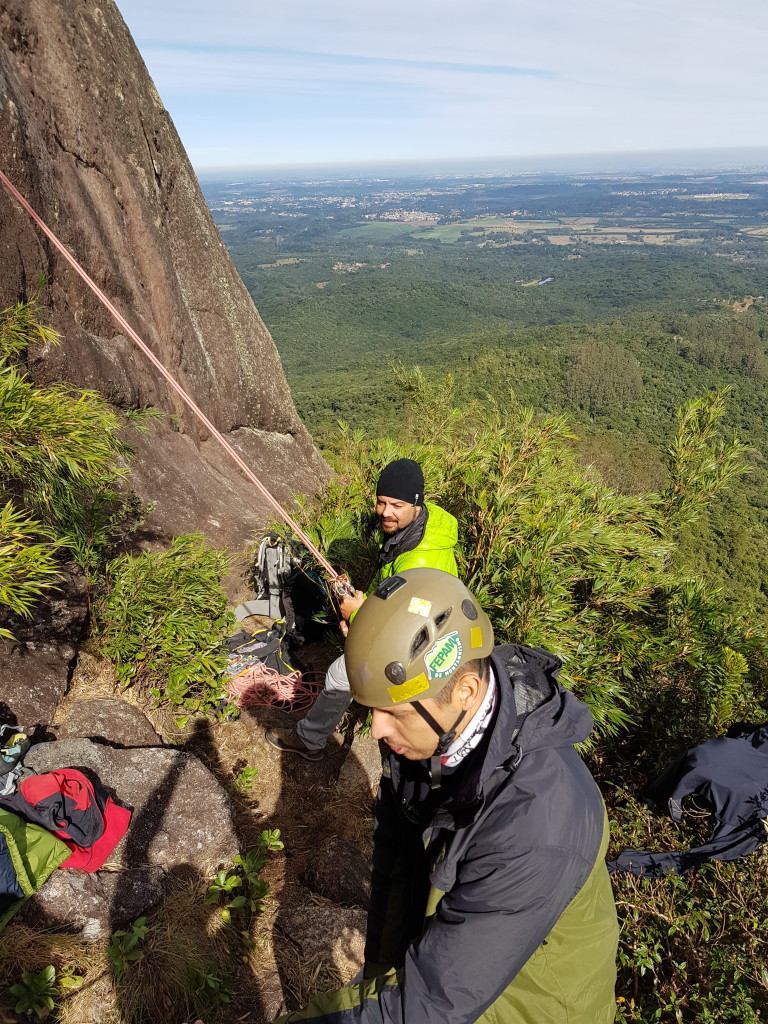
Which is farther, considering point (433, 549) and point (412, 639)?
point (433, 549)

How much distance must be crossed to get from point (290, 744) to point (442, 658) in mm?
3680

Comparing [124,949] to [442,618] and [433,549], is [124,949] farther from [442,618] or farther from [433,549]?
[433,549]

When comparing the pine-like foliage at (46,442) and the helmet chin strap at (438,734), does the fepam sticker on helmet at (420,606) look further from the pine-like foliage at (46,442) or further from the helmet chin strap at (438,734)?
the pine-like foliage at (46,442)

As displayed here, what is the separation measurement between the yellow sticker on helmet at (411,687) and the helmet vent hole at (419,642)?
70mm

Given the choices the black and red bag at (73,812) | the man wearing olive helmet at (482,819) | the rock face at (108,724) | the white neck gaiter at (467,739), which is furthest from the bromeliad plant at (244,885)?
the white neck gaiter at (467,739)

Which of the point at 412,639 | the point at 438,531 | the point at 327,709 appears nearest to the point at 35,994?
the point at 327,709

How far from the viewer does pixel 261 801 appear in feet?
14.4

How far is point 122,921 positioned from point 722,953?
10.9 ft

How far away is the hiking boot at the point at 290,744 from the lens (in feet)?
15.8

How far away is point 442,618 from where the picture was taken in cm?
179

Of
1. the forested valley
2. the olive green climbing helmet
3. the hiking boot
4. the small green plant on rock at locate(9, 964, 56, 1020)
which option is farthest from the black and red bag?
the forested valley

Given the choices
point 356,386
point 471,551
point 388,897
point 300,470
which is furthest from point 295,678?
point 356,386

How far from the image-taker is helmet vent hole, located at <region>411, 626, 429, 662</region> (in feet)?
5.66

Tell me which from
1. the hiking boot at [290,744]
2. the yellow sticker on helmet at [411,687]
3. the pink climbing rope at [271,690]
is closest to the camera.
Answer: the yellow sticker on helmet at [411,687]
